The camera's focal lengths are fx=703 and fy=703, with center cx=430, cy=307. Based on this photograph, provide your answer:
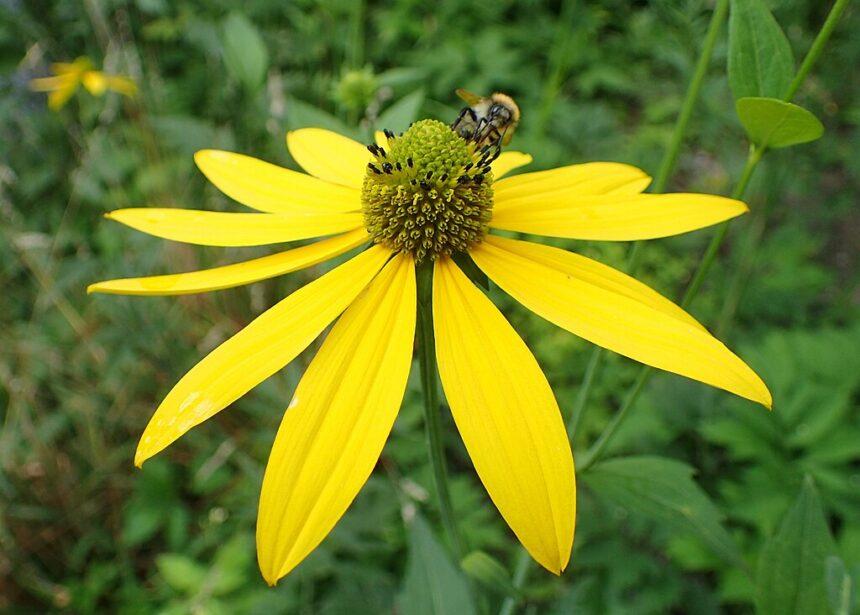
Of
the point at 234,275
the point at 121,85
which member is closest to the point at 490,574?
the point at 234,275

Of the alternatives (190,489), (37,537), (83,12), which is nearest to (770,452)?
(190,489)

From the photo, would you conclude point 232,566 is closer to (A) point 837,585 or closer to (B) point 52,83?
(A) point 837,585

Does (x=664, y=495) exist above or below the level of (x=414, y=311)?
below

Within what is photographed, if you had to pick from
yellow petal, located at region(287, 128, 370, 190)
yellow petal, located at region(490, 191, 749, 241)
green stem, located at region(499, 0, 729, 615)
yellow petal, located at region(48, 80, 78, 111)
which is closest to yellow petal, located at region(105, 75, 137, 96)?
yellow petal, located at region(48, 80, 78, 111)

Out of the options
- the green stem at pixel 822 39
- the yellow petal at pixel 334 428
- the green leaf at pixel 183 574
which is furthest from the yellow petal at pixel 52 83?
the green stem at pixel 822 39

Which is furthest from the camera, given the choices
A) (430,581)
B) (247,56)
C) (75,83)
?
(75,83)

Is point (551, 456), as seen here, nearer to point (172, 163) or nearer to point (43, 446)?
point (43, 446)
